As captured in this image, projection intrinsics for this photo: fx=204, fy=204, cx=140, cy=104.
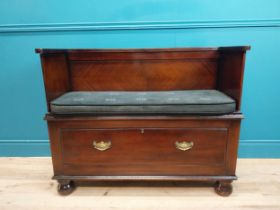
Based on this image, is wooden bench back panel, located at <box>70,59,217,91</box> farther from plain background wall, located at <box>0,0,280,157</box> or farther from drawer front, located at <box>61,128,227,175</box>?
drawer front, located at <box>61,128,227,175</box>

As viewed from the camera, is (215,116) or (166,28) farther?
(166,28)

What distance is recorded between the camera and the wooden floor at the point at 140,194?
40.7 inches

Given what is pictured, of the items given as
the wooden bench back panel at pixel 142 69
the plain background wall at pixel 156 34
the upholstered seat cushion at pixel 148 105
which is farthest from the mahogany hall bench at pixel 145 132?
the plain background wall at pixel 156 34

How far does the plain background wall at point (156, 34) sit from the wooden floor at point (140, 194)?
0.37 metres

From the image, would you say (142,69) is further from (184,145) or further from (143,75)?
(184,145)

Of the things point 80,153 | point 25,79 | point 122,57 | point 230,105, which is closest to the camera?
point 230,105

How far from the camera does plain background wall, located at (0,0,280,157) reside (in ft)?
4.33

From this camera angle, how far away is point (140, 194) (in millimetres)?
1116

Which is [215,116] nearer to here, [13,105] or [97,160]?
[97,160]

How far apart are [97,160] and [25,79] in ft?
2.75

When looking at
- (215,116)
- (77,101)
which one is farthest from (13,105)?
(215,116)

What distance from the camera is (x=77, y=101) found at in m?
1.00

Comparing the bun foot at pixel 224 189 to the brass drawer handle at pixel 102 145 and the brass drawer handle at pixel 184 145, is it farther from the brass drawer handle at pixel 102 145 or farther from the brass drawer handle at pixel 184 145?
the brass drawer handle at pixel 102 145

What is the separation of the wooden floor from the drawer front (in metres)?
0.14
